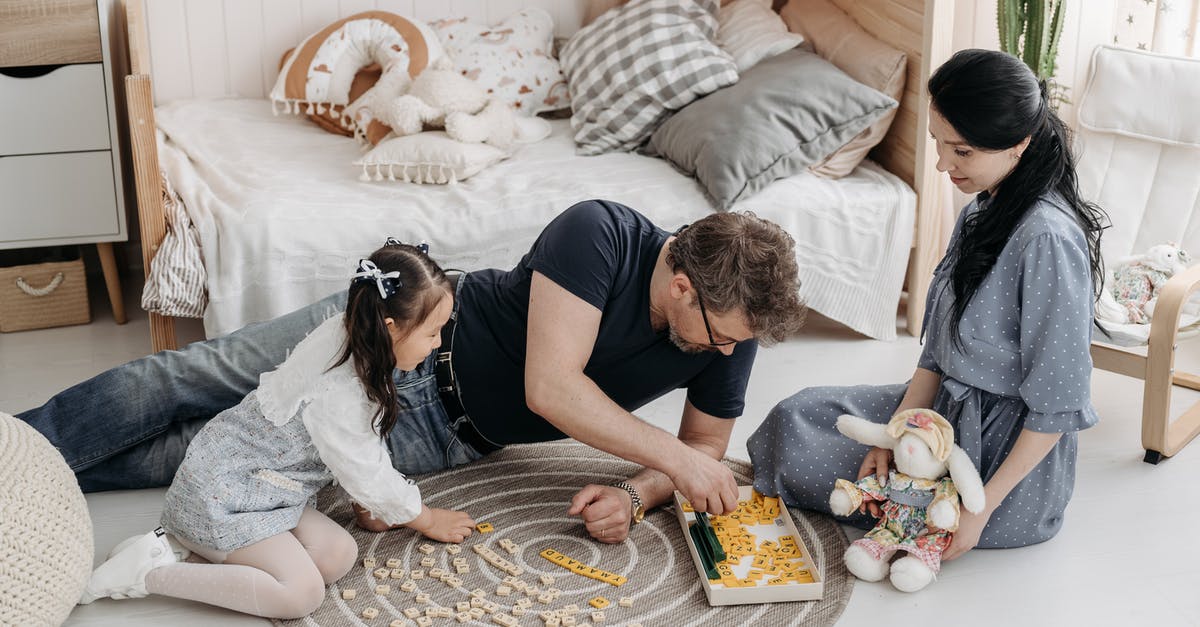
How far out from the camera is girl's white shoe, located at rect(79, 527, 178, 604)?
174 cm

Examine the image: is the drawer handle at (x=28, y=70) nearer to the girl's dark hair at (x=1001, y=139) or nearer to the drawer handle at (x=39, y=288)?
the drawer handle at (x=39, y=288)

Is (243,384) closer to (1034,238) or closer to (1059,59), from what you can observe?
(1034,238)

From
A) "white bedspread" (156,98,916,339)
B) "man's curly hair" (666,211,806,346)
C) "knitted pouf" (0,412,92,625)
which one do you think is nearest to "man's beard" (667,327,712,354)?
"man's curly hair" (666,211,806,346)

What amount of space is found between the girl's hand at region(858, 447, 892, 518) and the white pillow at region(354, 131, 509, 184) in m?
1.26

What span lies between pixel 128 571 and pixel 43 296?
144cm

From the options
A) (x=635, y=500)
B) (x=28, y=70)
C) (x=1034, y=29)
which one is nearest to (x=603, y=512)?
(x=635, y=500)

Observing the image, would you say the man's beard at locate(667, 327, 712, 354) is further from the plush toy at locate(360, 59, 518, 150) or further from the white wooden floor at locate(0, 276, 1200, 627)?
the plush toy at locate(360, 59, 518, 150)

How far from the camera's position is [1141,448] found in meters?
2.34

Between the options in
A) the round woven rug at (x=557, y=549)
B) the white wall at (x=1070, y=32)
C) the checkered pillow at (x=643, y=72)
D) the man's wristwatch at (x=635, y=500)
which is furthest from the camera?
the white wall at (x=1070, y=32)

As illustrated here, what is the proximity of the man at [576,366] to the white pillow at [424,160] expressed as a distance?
0.70 metres

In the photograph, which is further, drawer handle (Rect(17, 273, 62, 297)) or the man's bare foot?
drawer handle (Rect(17, 273, 62, 297))

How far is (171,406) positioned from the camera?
2.00 meters

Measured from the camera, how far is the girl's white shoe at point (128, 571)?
5.72ft

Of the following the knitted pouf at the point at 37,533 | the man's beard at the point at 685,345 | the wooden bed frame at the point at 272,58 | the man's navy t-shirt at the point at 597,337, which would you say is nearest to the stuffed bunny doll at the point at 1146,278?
the wooden bed frame at the point at 272,58
